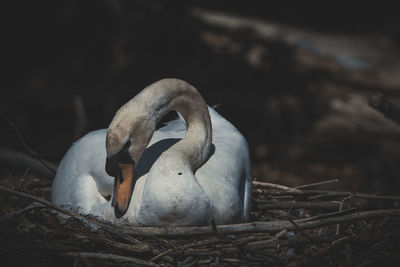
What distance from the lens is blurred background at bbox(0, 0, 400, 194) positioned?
8.54m

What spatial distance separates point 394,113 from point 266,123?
5349 millimetres

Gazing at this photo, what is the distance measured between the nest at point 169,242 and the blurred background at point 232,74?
4.29 meters

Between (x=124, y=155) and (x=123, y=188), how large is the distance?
215 millimetres

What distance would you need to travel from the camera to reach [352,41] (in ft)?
30.3

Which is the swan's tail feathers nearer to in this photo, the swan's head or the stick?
the stick

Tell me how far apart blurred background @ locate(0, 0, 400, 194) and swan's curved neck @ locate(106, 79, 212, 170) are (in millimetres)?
4192

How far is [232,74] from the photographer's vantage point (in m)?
9.93

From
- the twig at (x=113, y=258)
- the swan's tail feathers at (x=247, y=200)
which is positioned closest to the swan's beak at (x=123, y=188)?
the twig at (x=113, y=258)

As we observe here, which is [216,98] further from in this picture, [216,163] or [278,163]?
[216,163]

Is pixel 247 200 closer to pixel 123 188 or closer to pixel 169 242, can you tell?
pixel 169 242

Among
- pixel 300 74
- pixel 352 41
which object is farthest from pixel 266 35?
pixel 352 41

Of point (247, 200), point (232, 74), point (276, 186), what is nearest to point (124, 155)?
point (247, 200)

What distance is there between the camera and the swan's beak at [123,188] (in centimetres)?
371

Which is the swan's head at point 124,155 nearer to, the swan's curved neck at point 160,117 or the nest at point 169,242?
the swan's curved neck at point 160,117
